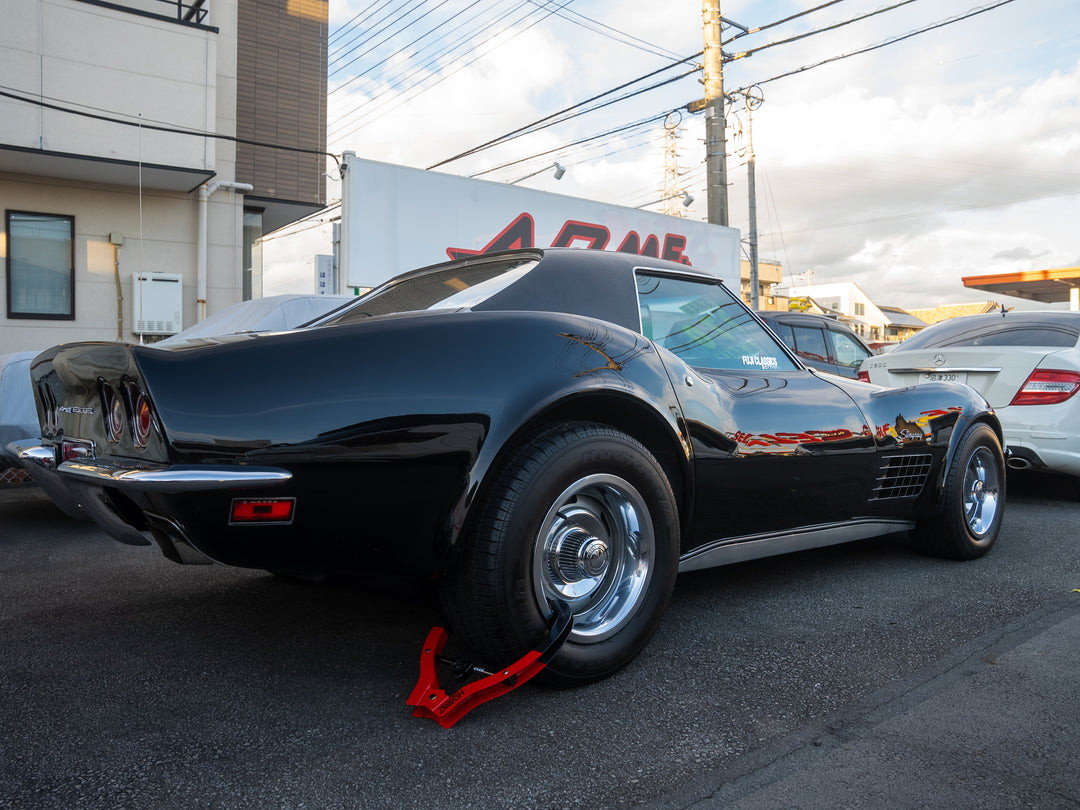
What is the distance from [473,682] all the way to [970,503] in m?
2.91

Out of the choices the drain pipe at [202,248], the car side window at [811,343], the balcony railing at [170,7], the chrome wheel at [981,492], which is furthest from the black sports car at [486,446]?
the balcony railing at [170,7]

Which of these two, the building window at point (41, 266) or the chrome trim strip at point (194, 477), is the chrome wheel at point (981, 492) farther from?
the building window at point (41, 266)

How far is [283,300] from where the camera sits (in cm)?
564

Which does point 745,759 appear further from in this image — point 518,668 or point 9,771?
point 9,771

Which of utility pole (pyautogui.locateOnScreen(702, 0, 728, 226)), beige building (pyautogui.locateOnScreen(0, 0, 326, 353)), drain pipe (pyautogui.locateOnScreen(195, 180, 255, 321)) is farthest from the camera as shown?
utility pole (pyautogui.locateOnScreen(702, 0, 728, 226))

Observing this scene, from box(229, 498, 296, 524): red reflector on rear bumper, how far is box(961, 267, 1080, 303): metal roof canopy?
23101mm

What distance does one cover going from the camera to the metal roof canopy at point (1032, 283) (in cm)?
2050

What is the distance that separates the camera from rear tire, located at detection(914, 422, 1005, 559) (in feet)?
12.1

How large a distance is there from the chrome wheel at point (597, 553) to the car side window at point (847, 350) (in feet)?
23.2

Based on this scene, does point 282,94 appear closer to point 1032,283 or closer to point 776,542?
point 776,542

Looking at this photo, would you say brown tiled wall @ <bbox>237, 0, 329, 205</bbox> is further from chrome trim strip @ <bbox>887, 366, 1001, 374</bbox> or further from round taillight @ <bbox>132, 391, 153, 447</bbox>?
round taillight @ <bbox>132, 391, 153, 447</bbox>

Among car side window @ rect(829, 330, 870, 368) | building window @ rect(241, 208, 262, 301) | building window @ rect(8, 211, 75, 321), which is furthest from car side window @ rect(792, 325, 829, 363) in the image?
building window @ rect(8, 211, 75, 321)

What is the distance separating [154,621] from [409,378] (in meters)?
1.58

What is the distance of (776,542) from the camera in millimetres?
2902
